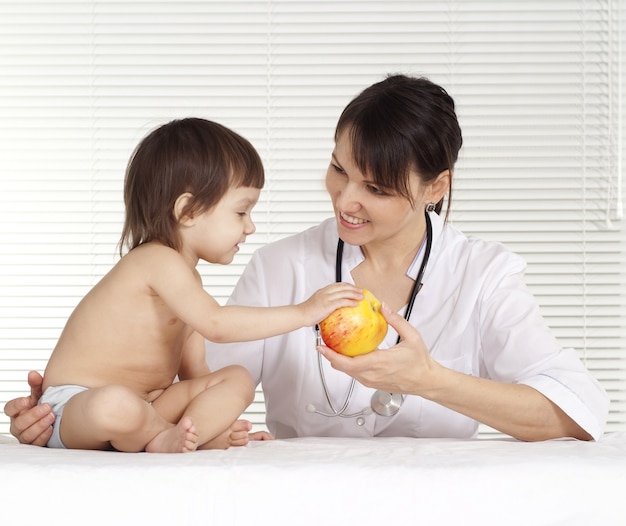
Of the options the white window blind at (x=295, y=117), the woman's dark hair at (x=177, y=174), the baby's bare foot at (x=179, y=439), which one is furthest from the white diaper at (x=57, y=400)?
the white window blind at (x=295, y=117)

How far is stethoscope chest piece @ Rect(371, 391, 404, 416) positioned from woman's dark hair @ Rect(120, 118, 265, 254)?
0.55 meters

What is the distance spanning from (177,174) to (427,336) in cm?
68

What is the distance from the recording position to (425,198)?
6.23ft

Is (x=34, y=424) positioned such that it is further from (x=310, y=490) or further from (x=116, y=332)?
(x=310, y=490)

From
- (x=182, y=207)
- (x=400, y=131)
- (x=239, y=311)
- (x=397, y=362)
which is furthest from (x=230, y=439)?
(x=400, y=131)

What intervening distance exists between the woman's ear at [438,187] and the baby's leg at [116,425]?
80 centimetres

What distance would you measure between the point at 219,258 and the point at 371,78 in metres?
1.84

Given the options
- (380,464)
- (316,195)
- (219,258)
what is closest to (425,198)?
(219,258)

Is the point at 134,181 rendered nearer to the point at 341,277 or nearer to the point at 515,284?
the point at 341,277

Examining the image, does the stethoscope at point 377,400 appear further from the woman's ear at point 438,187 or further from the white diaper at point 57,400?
the white diaper at point 57,400

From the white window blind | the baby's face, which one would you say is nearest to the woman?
the baby's face

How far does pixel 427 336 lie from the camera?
192 cm

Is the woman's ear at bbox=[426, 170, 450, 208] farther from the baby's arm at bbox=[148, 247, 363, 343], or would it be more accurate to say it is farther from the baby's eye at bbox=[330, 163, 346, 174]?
the baby's arm at bbox=[148, 247, 363, 343]

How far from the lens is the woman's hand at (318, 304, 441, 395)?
4.84 feet
